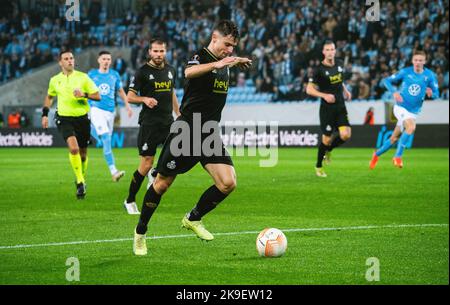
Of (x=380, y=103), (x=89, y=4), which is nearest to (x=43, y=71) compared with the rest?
(x=89, y=4)

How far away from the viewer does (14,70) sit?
41.8m

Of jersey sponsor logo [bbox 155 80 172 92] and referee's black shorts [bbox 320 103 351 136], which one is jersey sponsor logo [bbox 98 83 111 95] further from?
jersey sponsor logo [bbox 155 80 172 92]

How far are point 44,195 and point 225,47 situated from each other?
743 centimetres

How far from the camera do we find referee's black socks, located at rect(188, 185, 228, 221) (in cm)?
897

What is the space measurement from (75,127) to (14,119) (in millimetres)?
23510

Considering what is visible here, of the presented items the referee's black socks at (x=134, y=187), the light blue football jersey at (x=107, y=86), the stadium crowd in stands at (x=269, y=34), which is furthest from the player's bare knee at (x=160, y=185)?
the stadium crowd in stands at (x=269, y=34)

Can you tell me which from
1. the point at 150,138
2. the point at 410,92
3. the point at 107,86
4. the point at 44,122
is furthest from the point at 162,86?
the point at 410,92

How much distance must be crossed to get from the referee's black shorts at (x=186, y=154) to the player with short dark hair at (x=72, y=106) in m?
5.76

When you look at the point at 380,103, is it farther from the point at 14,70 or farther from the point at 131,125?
the point at 14,70

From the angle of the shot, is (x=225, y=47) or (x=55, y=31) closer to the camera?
(x=225, y=47)

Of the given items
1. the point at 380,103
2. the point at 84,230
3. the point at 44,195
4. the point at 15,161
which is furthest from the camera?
the point at 380,103

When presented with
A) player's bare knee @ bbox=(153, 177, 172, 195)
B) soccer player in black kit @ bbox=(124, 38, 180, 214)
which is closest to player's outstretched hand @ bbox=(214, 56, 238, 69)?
player's bare knee @ bbox=(153, 177, 172, 195)

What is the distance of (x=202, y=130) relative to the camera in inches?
341

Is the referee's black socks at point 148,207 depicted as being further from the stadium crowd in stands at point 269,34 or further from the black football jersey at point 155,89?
the stadium crowd in stands at point 269,34
